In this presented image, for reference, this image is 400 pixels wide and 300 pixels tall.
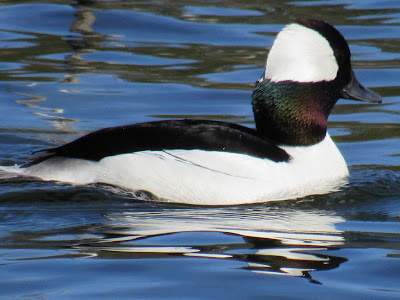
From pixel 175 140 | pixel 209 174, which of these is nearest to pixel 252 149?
pixel 209 174

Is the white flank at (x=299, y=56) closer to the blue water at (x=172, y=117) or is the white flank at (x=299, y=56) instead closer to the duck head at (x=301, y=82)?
the duck head at (x=301, y=82)

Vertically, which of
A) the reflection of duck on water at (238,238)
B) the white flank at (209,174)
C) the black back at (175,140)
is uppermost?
the black back at (175,140)

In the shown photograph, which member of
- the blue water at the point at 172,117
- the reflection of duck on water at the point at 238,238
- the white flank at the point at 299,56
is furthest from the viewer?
the white flank at the point at 299,56

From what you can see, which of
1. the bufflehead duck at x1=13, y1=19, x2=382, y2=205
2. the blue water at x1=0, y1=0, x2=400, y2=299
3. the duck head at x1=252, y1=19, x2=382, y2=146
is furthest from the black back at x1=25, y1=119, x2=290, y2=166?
the blue water at x1=0, y1=0, x2=400, y2=299

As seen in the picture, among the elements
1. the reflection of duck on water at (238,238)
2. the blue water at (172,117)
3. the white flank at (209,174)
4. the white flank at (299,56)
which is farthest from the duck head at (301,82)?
the reflection of duck on water at (238,238)

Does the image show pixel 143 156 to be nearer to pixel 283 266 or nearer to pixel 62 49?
pixel 283 266

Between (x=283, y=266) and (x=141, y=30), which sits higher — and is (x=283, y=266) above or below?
below

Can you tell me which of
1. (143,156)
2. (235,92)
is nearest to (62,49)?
(235,92)

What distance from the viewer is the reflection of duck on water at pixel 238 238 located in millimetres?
5152

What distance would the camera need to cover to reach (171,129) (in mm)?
6637

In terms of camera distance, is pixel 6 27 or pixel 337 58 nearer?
pixel 337 58

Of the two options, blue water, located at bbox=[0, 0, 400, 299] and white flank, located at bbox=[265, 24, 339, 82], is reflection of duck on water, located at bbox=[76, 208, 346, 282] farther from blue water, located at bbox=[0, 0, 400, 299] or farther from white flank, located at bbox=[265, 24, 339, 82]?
white flank, located at bbox=[265, 24, 339, 82]

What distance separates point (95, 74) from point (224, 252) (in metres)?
5.91

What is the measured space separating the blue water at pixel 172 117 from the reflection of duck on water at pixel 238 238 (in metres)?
0.01
